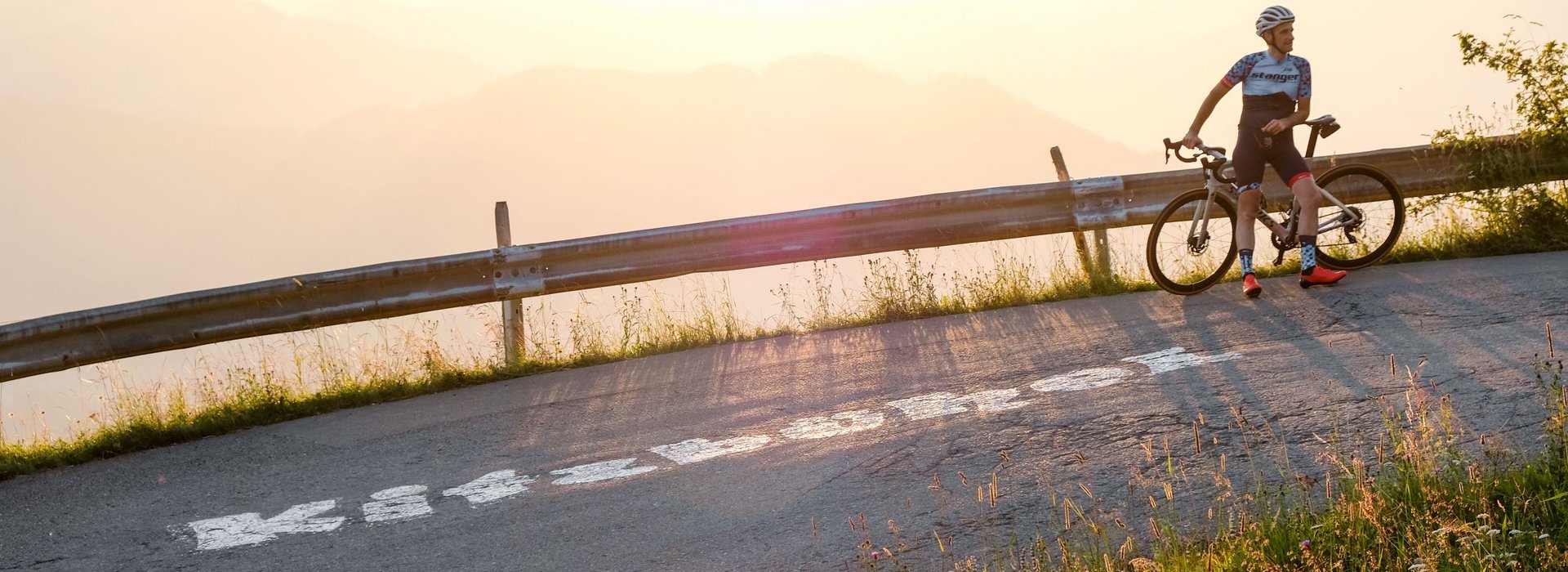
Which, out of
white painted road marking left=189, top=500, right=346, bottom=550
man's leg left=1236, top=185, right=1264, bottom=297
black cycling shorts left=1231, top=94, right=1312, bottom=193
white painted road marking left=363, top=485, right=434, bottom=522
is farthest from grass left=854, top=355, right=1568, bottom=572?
black cycling shorts left=1231, top=94, right=1312, bottom=193

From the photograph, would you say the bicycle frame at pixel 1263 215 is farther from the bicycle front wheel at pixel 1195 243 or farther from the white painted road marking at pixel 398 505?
the white painted road marking at pixel 398 505

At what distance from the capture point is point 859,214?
952 centimetres

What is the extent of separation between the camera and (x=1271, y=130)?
8102 mm

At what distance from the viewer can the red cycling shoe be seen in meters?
8.37

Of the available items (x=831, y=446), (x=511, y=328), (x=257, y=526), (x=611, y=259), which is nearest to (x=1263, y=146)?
(x=831, y=446)

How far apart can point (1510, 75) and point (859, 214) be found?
5606mm

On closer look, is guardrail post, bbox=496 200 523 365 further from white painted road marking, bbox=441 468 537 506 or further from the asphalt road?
white painted road marking, bbox=441 468 537 506

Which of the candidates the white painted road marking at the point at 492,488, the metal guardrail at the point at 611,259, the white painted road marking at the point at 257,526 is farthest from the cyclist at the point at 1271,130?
the white painted road marking at the point at 257,526

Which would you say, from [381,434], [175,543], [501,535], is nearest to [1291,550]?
[501,535]

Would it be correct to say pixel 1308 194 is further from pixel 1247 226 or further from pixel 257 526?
pixel 257 526

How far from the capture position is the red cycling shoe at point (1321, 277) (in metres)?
8.37

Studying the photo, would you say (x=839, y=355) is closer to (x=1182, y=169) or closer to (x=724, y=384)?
(x=724, y=384)

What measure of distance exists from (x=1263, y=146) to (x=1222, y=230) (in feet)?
2.39

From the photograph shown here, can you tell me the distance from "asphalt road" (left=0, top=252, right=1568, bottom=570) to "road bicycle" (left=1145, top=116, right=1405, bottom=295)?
1.19ft
